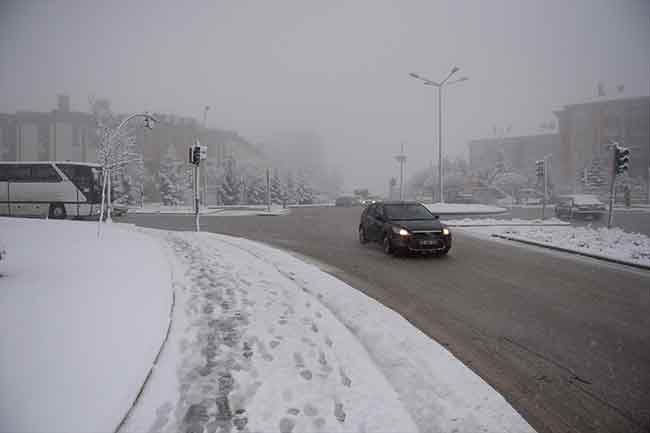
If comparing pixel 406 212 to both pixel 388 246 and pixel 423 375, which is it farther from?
pixel 423 375

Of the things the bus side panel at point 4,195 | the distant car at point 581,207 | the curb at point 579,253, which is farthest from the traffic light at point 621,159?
the bus side panel at point 4,195

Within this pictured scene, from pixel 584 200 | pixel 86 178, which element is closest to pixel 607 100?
pixel 584 200

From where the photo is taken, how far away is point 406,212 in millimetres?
10062

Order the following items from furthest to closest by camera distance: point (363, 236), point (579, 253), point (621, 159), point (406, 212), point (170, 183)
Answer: point (170, 183) < point (621, 159) < point (363, 236) < point (406, 212) < point (579, 253)

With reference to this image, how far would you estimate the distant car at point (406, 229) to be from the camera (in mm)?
8641

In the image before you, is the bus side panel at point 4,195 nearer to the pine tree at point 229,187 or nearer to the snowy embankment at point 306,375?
the snowy embankment at point 306,375

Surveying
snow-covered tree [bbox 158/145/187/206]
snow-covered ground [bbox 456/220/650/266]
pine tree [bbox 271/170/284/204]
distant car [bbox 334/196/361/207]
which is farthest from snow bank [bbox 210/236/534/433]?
pine tree [bbox 271/170/284/204]

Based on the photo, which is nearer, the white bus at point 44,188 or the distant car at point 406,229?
the distant car at point 406,229

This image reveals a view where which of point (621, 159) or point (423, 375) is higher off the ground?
point (621, 159)

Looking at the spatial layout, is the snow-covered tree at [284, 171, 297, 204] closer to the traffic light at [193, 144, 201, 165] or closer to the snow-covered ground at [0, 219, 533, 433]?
the traffic light at [193, 144, 201, 165]

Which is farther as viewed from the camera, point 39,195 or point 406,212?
point 39,195

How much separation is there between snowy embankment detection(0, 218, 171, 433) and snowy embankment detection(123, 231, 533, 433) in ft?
0.78

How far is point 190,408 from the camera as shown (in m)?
2.53

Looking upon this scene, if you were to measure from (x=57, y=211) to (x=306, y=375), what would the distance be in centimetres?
2361
